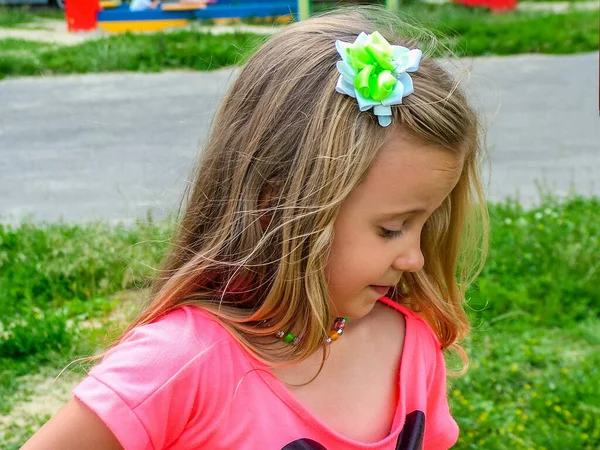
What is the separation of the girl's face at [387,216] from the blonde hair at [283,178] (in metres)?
0.02

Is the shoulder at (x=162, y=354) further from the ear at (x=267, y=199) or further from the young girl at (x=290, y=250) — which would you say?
the ear at (x=267, y=199)

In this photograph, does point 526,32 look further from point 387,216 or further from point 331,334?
point 387,216

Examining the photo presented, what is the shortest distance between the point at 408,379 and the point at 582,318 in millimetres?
1960

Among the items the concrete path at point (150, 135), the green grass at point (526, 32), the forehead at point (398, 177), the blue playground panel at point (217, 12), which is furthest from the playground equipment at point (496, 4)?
the forehead at point (398, 177)

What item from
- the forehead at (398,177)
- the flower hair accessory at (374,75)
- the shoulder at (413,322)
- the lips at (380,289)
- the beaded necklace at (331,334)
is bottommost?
the shoulder at (413,322)

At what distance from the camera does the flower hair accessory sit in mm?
1430

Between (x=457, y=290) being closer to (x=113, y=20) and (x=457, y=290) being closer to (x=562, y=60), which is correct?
(x=562, y=60)

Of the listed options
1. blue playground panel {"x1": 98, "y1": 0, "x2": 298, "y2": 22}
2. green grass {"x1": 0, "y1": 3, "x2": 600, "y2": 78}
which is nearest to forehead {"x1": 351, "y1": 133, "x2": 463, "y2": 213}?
green grass {"x1": 0, "y1": 3, "x2": 600, "y2": 78}

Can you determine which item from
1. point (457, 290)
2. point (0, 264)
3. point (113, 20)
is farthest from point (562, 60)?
point (457, 290)

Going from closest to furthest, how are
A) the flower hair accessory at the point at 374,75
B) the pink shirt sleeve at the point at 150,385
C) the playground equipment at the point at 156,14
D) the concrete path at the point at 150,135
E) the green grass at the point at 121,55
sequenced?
the pink shirt sleeve at the point at 150,385
the flower hair accessory at the point at 374,75
the concrete path at the point at 150,135
the green grass at the point at 121,55
the playground equipment at the point at 156,14

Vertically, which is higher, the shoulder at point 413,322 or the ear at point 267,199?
the ear at point 267,199

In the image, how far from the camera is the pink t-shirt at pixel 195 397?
1.34 m

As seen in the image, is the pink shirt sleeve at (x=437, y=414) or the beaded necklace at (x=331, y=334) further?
the pink shirt sleeve at (x=437, y=414)

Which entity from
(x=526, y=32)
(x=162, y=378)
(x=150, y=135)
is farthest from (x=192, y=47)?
(x=162, y=378)
